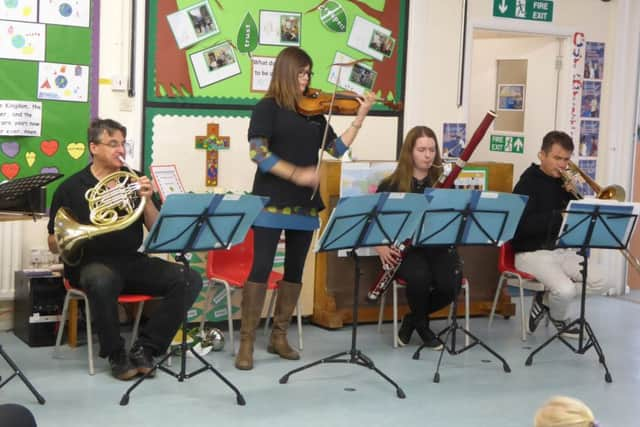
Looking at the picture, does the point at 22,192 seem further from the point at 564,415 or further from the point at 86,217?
the point at 564,415

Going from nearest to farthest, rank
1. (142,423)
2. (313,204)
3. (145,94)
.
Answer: (142,423) < (313,204) < (145,94)

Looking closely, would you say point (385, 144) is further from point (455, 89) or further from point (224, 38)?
point (224, 38)

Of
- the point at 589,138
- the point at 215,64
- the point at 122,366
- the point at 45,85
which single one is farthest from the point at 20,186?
the point at 589,138

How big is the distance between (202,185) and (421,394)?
6.04 ft

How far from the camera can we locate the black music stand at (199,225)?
398cm

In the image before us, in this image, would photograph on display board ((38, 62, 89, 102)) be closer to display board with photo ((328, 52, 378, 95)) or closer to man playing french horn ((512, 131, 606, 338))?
display board with photo ((328, 52, 378, 95))

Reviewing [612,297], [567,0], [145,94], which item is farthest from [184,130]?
[612,297]

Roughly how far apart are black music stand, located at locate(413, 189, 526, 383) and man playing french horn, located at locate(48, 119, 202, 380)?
1.14 meters

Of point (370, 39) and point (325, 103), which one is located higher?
point (370, 39)

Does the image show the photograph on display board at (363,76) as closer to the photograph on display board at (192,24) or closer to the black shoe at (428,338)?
the photograph on display board at (192,24)

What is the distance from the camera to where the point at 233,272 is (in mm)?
5266

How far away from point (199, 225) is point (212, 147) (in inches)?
61.4

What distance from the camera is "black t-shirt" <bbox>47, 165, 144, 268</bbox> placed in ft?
14.9

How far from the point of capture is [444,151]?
6422mm
